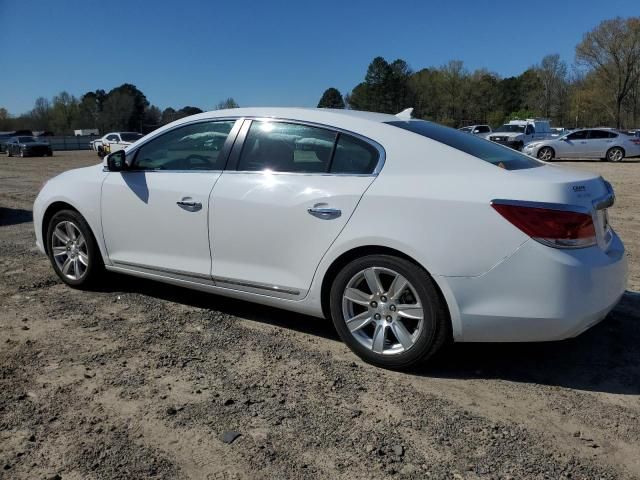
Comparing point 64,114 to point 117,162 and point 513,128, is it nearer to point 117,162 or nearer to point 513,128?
point 513,128

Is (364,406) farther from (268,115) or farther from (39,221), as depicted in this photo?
(39,221)

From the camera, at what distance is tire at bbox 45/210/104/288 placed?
486 centimetres

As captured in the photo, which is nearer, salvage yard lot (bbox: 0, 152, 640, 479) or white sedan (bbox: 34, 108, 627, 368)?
salvage yard lot (bbox: 0, 152, 640, 479)

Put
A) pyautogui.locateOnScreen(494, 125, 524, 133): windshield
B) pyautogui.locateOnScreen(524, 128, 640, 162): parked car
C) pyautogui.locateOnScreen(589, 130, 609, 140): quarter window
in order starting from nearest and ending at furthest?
1. pyautogui.locateOnScreen(524, 128, 640, 162): parked car
2. pyautogui.locateOnScreen(589, 130, 609, 140): quarter window
3. pyautogui.locateOnScreen(494, 125, 524, 133): windshield

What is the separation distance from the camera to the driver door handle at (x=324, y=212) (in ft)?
11.5

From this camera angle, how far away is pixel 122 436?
9.09 ft

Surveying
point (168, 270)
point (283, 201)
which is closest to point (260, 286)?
point (283, 201)

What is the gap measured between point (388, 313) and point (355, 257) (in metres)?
0.40

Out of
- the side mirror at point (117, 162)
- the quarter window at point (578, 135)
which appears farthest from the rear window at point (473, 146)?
the quarter window at point (578, 135)

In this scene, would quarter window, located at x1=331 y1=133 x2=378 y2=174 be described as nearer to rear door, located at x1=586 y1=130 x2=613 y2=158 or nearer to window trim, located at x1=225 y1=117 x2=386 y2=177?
window trim, located at x1=225 y1=117 x2=386 y2=177

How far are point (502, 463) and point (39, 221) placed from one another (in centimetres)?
450

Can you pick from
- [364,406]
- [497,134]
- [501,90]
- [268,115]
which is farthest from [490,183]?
[501,90]

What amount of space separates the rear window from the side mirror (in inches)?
87.0

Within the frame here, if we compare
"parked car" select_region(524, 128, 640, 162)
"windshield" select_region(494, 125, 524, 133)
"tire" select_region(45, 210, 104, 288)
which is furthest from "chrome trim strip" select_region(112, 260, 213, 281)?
"windshield" select_region(494, 125, 524, 133)
